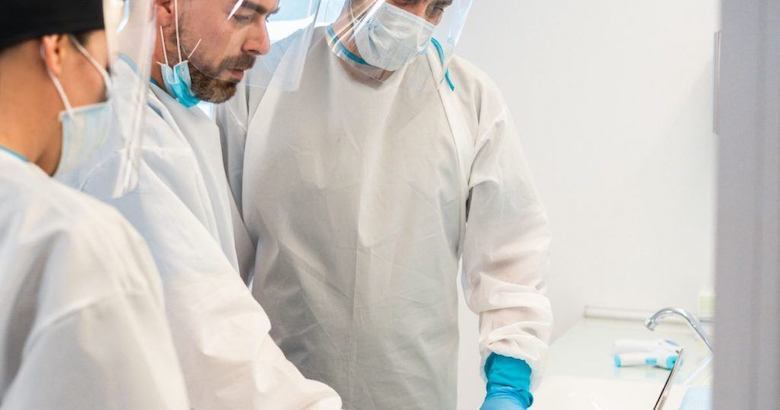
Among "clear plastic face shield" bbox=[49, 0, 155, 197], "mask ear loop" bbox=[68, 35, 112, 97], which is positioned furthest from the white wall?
"mask ear loop" bbox=[68, 35, 112, 97]

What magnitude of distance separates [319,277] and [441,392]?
32cm

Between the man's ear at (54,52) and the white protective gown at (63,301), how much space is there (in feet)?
0.28

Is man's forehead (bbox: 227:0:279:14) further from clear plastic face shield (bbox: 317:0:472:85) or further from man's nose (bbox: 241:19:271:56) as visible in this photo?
clear plastic face shield (bbox: 317:0:472:85)

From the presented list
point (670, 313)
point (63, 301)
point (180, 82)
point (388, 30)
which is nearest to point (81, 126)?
point (63, 301)

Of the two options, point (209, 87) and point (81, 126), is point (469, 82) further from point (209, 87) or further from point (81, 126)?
point (81, 126)

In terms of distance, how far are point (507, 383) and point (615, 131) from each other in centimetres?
156

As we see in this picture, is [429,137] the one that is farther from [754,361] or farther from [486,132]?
[754,361]

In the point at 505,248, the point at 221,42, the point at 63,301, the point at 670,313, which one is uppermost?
the point at 221,42

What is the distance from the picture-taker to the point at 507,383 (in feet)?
5.40

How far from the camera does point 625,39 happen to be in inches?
118

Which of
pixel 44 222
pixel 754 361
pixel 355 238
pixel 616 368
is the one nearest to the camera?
pixel 754 361

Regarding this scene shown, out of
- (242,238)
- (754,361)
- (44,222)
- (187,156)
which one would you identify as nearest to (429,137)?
(242,238)

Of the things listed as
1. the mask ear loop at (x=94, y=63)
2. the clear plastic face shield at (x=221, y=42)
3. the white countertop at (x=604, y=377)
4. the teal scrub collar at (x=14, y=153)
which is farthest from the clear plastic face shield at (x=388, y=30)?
the white countertop at (x=604, y=377)

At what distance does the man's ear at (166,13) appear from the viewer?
4.17 ft
